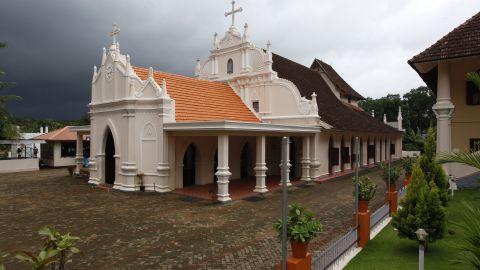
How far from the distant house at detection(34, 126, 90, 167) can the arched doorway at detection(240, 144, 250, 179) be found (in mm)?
18133

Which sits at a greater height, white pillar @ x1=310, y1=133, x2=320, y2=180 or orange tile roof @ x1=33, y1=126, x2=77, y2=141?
orange tile roof @ x1=33, y1=126, x2=77, y2=141

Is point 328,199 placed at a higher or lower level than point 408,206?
lower

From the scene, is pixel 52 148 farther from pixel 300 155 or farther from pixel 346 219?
pixel 346 219

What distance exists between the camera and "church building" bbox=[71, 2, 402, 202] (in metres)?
15.8

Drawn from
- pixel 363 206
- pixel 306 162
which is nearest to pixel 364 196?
pixel 363 206

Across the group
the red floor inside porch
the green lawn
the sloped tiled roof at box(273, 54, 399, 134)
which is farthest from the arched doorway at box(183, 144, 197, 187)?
the green lawn

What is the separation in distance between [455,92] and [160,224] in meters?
13.5

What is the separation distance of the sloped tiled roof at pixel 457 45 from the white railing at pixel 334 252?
8.53m

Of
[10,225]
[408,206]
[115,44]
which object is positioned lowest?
[10,225]

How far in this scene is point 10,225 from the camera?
10.3m

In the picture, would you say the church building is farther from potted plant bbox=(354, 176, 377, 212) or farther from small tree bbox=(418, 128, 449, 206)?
potted plant bbox=(354, 176, 377, 212)

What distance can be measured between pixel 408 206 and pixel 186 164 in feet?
40.3

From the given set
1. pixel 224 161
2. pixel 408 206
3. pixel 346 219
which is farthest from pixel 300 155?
pixel 408 206

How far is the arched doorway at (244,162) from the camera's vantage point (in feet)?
70.0
